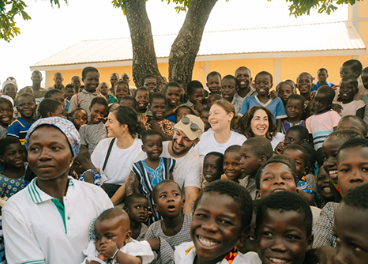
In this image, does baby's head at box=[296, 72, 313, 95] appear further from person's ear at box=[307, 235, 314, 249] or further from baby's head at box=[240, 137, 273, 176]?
person's ear at box=[307, 235, 314, 249]

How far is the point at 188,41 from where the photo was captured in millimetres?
7902

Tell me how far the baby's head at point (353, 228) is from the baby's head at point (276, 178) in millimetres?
1071

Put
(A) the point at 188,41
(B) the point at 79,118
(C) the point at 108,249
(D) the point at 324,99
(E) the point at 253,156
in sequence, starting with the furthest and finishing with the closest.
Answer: (A) the point at 188,41 < (B) the point at 79,118 < (D) the point at 324,99 < (E) the point at 253,156 < (C) the point at 108,249

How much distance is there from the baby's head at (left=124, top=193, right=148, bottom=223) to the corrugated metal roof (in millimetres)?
11745

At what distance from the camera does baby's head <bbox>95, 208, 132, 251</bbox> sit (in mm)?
2426

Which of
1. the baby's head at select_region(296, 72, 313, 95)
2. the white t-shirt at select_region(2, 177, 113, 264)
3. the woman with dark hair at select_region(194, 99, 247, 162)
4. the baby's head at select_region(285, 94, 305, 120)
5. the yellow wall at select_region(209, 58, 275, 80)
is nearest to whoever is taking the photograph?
the white t-shirt at select_region(2, 177, 113, 264)

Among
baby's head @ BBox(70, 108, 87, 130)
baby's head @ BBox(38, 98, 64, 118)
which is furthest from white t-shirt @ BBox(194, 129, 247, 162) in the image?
baby's head @ BBox(70, 108, 87, 130)

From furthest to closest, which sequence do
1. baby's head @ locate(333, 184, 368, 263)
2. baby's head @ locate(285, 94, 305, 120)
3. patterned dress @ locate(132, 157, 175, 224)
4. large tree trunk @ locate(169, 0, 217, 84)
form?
large tree trunk @ locate(169, 0, 217, 84)
baby's head @ locate(285, 94, 305, 120)
patterned dress @ locate(132, 157, 175, 224)
baby's head @ locate(333, 184, 368, 263)

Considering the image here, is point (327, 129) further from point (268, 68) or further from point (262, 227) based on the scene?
point (268, 68)

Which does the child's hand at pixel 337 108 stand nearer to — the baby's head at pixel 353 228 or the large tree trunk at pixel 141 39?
the large tree trunk at pixel 141 39

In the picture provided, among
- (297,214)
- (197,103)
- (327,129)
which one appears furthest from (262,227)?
(197,103)

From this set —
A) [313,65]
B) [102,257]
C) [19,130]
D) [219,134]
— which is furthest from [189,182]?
[313,65]

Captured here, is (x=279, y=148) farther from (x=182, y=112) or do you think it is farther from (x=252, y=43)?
(x=252, y=43)

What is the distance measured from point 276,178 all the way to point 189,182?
1726mm
